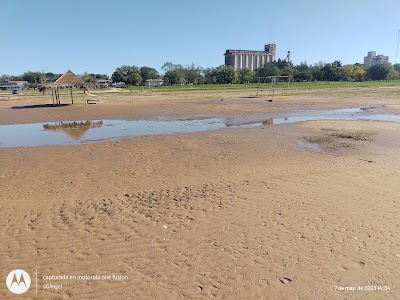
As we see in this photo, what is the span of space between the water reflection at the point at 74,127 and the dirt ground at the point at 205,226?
7322mm

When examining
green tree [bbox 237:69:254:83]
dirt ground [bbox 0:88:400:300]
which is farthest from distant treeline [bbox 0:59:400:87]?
dirt ground [bbox 0:88:400:300]

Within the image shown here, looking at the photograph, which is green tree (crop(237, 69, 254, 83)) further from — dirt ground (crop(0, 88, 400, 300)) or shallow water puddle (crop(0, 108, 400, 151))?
dirt ground (crop(0, 88, 400, 300))

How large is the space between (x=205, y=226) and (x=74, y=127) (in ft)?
58.6

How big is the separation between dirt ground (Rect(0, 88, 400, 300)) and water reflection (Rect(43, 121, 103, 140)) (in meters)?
7.32

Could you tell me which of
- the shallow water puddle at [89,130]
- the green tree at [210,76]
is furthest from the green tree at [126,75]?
the shallow water puddle at [89,130]

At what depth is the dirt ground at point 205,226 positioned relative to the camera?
423cm

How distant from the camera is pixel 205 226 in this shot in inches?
230

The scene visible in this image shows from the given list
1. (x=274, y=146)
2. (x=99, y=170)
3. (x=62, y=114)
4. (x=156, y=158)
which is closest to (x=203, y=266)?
(x=99, y=170)

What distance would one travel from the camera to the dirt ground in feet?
13.9

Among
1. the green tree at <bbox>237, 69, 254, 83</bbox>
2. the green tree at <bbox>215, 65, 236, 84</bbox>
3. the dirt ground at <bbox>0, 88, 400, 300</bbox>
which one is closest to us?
the dirt ground at <bbox>0, 88, 400, 300</bbox>

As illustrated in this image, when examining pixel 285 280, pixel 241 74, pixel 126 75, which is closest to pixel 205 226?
pixel 285 280

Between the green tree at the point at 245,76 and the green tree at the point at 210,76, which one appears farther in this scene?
the green tree at the point at 210,76

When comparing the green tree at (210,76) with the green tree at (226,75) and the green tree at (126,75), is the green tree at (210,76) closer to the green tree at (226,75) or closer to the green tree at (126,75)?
the green tree at (226,75)

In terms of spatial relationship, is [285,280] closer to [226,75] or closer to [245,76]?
[226,75]
